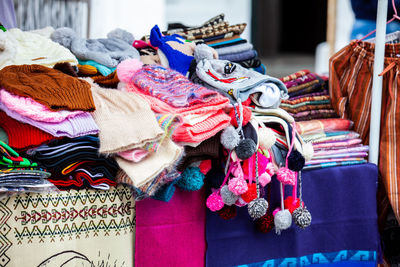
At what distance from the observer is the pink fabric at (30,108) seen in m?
1.15

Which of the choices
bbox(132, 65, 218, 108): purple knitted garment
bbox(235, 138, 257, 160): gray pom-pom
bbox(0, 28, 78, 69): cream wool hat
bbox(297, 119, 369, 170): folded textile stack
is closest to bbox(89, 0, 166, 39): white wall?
bbox(0, 28, 78, 69): cream wool hat

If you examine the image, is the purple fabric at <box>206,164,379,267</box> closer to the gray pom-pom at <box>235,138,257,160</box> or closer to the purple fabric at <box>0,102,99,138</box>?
the gray pom-pom at <box>235,138,257,160</box>

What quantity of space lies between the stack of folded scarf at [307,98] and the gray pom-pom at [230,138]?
0.46m

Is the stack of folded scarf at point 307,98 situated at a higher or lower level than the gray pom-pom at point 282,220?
higher

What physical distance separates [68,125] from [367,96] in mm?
1185

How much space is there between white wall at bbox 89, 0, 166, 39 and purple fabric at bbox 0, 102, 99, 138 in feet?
4.66

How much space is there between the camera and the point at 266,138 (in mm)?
1389

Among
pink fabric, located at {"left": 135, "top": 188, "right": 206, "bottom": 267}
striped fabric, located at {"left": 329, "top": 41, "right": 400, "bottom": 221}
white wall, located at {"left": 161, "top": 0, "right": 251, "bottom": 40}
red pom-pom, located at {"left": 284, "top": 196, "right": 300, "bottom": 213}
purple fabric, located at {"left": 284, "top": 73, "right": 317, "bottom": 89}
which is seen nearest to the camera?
pink fabric, located at {"left": 135, "top": 188, "right": 206, "bottom": 267}

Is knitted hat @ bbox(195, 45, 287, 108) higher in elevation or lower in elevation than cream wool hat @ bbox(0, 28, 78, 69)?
lower

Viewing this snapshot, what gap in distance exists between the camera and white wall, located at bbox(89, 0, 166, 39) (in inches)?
100

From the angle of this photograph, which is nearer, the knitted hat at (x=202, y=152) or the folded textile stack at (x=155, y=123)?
the folded textile stack at (x=155, y=123)

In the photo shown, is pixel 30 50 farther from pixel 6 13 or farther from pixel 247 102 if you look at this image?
pixel 247 102

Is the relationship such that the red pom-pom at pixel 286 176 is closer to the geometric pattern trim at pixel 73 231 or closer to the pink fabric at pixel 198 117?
the pink fabric at pixel 198 117

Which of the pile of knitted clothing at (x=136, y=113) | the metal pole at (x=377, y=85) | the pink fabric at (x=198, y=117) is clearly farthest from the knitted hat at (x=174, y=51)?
the metal pole at (x=377, y=85)
